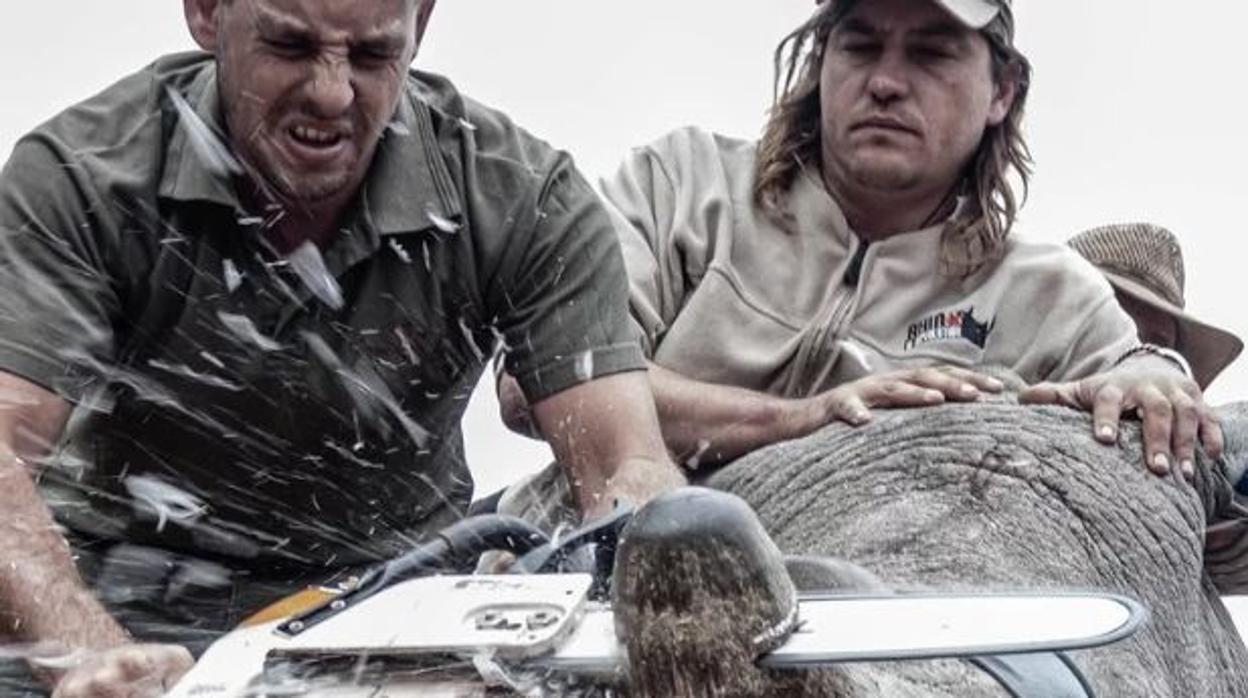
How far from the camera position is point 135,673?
2.20 metres

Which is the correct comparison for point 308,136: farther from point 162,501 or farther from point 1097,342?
point 1097,342

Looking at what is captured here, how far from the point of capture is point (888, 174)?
4.14 metres

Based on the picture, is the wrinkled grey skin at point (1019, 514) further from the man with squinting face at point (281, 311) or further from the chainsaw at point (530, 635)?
the chainsaw at point (530, 635)

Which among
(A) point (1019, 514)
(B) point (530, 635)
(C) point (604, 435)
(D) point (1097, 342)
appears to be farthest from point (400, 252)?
(B) point (530, 635)

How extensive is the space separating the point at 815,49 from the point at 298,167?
1.27 meters

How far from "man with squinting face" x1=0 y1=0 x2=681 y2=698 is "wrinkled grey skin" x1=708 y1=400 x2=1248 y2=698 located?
0.31 m

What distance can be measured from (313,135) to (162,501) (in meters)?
0.68

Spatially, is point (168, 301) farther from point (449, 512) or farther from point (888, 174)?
point (888, 174)

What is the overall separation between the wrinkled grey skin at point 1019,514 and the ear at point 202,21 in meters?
1.10

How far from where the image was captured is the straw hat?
5441 millimetres

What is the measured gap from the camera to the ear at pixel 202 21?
3.68 metres

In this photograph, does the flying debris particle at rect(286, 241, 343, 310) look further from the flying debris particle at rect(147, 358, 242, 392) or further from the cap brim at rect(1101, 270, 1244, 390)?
the cap brim at rect(1101, 270, 1244, 390)

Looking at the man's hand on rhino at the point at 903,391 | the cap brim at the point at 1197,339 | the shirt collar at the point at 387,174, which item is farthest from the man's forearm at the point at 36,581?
the cap brim at the point at 1197,339

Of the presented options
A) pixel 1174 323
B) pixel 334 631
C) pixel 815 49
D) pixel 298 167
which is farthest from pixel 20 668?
pixel 1174 323
